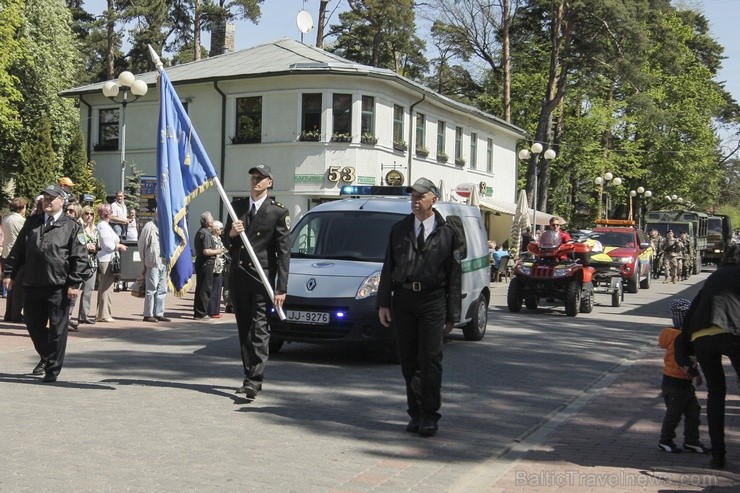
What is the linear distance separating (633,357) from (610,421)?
5.29 meters

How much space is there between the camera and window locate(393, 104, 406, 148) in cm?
3897

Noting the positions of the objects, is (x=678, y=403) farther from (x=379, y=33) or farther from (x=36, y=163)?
(x=379, y=33)

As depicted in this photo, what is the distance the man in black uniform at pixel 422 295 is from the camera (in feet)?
25.1

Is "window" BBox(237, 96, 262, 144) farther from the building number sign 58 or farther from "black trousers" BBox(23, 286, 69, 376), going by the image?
"black trousers" BBox(23, 286, 69, 376)

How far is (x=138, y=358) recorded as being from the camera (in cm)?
1176

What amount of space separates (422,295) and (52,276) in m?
3.92

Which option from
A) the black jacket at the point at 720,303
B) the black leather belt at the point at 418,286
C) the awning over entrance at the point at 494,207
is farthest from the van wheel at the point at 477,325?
the awning over entrance at the point at 494,207

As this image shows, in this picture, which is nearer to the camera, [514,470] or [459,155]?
[514,470]

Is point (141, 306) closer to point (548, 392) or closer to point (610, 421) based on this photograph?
point (548, 392)

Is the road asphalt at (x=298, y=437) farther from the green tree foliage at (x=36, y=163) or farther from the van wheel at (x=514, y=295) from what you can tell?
the green tree foliage at (x=36, y=163)

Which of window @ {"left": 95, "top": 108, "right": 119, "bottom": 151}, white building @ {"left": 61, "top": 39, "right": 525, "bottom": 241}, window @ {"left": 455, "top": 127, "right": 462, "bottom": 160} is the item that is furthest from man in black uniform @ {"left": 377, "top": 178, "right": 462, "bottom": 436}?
window @ {"left": 455, "top": 127, "right": 462, "bottom": 160}

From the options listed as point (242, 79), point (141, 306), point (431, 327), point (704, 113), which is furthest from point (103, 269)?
point (704, 113)

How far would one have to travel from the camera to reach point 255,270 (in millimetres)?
8945

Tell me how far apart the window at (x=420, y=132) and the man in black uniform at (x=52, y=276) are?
31.3m
